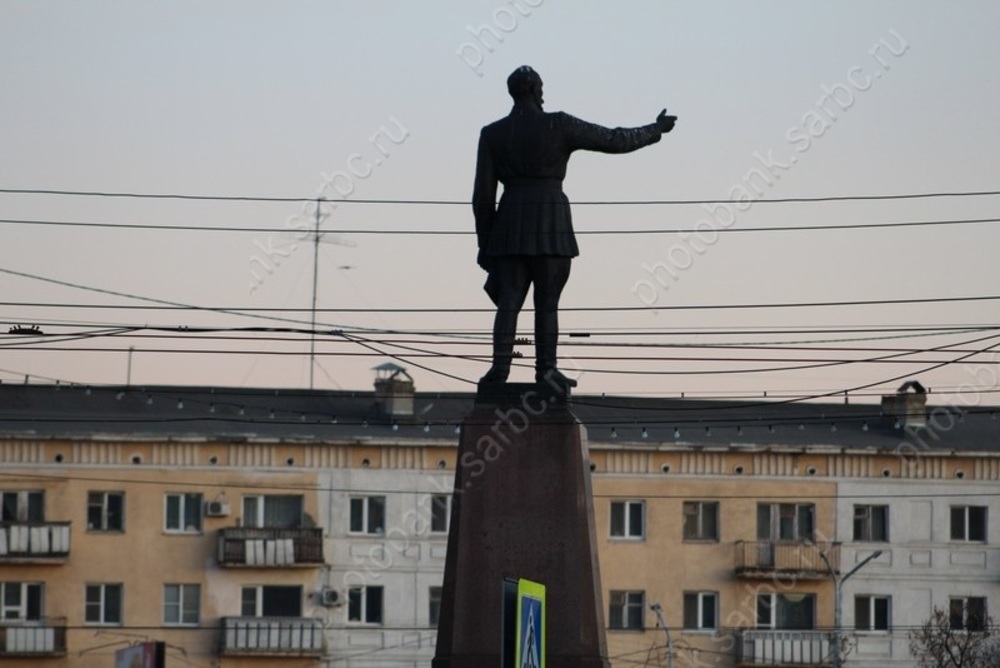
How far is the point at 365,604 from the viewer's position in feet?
201

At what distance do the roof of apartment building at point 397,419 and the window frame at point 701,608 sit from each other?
3.41 metres

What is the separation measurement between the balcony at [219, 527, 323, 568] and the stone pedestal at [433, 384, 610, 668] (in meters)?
36.1

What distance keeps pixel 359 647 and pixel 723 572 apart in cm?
851

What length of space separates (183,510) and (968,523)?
18.2m

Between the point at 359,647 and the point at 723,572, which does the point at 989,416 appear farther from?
the point at 359,647

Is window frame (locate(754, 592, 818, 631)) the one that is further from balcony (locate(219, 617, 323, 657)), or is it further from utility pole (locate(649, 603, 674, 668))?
balcony (locate(219, 617, 323, 657))

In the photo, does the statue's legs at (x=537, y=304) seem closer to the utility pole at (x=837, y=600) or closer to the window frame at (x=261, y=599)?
the utility pole at (x=837, y=600)

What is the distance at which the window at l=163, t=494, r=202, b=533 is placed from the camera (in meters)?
60.9

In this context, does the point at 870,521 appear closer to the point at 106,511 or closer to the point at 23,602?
the point at 106,511

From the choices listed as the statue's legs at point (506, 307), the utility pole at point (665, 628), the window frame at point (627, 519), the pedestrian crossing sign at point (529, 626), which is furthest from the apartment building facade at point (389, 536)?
the pedestrian crossing sign at point (529, 626)

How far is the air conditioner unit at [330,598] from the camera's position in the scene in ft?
199

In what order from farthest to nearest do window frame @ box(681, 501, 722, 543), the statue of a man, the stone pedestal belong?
window frame @ box(681, 501, 722, 543)
the statue of a man
the stone pedestal

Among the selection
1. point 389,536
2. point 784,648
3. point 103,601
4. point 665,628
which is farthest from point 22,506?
point 784,648

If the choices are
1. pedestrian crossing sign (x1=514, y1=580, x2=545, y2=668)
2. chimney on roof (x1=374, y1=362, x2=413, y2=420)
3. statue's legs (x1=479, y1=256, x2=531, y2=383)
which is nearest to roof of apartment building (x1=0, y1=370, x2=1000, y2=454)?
chimney on roof (x1=374, y1=362, x2=413, y2=420)
